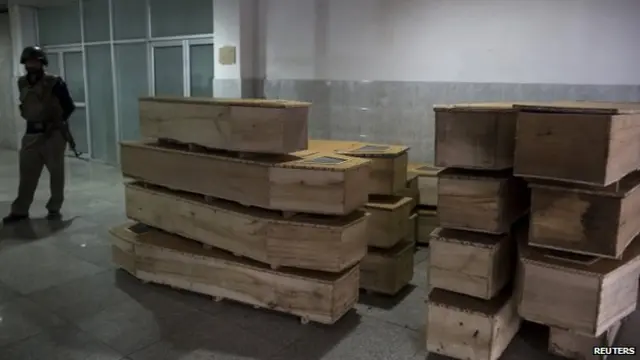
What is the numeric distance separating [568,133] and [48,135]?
4629 mm

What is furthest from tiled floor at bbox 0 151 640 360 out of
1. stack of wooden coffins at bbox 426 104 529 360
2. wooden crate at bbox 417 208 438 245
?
wooden crate at bbox 417 208 438 245

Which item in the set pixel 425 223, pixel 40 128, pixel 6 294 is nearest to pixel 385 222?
pixel 425 223

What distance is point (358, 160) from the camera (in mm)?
2832

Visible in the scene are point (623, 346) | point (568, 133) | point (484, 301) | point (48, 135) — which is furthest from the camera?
point (48, 135)

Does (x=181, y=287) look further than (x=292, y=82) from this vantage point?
No

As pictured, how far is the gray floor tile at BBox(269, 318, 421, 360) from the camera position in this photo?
2.53m

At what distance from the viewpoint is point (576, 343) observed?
7.96ft

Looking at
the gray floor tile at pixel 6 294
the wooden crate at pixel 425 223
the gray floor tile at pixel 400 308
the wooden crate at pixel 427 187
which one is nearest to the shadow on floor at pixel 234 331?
the gray floor tile at pixel 400 308

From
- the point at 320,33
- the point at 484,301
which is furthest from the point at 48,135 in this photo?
the point at 484,301

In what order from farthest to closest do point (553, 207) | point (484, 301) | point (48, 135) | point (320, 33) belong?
point (320, 33) < point (48, 135) < point (484, 301) < point (553, 207)

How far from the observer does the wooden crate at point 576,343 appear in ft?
7.83

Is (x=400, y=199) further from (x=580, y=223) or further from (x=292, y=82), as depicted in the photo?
(x=292, y=82)

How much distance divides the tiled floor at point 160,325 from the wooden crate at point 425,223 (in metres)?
0.55

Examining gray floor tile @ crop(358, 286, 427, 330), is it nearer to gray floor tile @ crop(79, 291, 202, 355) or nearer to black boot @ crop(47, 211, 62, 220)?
gray floor tile @ crop(79, 291, 202, 355)
